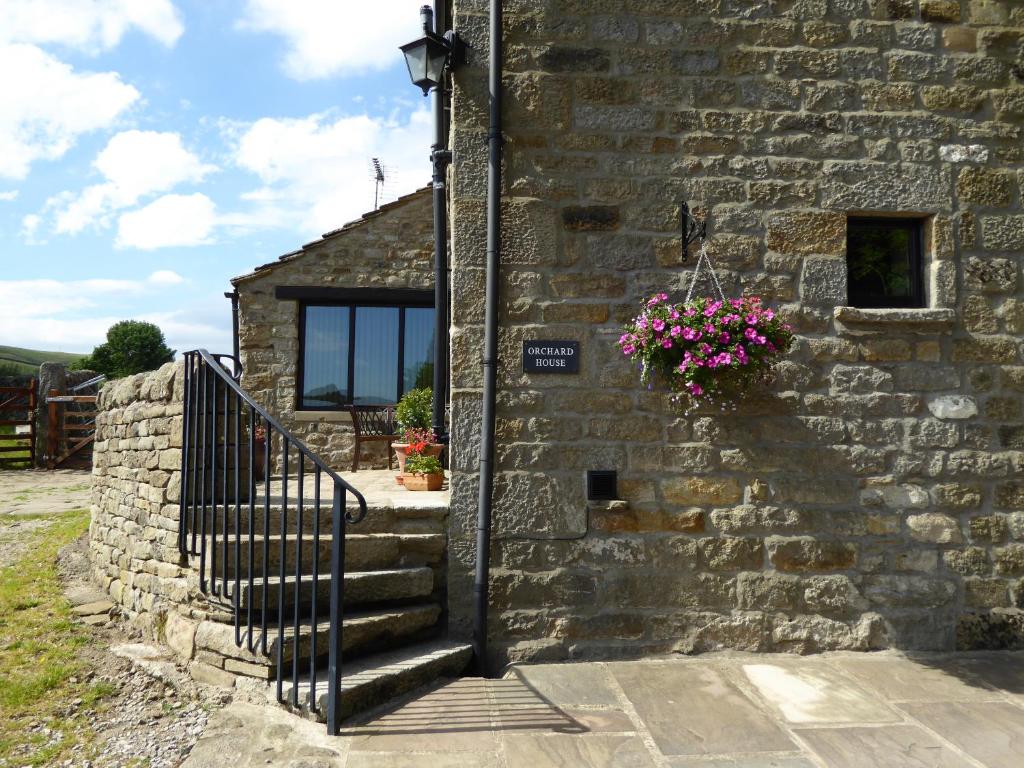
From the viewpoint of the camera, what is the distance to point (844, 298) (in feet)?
12.7

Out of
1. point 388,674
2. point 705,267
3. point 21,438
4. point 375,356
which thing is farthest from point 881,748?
point 21,438

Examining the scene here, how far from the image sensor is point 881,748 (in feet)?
9.30

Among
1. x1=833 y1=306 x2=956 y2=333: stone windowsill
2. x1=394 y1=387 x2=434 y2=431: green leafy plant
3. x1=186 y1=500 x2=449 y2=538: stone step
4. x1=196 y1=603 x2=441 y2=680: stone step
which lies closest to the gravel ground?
x1=196 y1=603 x2=441 y2=680: stone step

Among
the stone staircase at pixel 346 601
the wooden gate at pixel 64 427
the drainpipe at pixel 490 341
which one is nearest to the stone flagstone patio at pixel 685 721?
the stone staircase at pixel 346 601

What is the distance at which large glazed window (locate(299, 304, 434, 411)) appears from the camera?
30.1ft

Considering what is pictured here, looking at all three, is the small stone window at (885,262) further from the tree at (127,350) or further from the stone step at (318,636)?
the tree at (127,350)

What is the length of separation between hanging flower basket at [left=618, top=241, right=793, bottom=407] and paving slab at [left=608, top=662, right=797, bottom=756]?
1373 millimetres

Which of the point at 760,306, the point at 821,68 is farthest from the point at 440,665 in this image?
the point at 821,68

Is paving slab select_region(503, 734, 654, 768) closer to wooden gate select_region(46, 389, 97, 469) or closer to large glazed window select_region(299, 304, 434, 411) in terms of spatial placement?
large glazed window select_region(299, 304, 434, 411)

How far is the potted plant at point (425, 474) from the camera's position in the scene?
4781mm

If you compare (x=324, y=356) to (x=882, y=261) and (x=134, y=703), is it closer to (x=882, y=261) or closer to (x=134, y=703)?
(x=134, y=703)

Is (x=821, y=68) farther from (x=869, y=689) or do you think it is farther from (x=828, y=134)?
(x=869, y=689)

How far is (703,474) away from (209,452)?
8.56 ft

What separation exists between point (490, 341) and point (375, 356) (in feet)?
19.5
